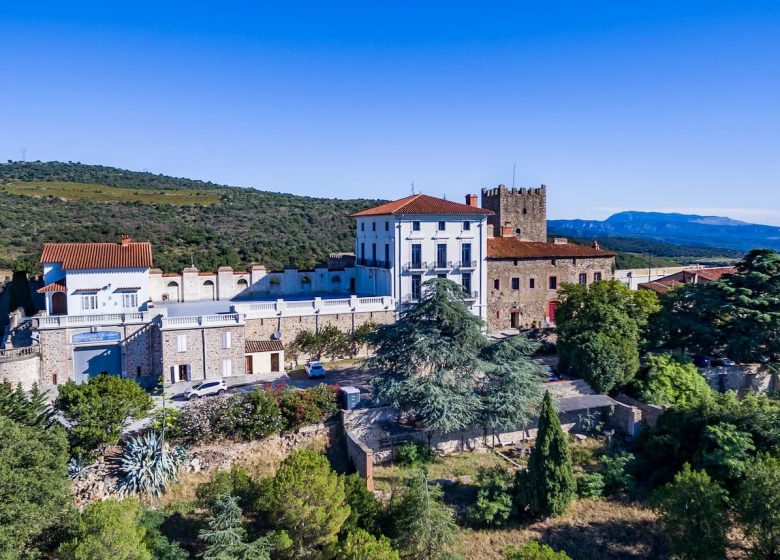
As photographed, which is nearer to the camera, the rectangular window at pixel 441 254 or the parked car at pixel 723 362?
the parked car at pixel 723 362

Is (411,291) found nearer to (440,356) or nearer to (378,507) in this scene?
(440,356)

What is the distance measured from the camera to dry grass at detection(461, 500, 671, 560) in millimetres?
20562

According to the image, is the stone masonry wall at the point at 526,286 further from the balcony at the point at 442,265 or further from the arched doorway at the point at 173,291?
the arched doorway at the point at 173,291

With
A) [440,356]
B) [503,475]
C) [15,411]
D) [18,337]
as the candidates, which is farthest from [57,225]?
[503,475]

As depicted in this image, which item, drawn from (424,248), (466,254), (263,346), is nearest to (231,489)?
(263,346)

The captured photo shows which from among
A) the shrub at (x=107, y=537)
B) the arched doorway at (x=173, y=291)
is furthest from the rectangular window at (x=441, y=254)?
the shrub at (x=107, y=537)

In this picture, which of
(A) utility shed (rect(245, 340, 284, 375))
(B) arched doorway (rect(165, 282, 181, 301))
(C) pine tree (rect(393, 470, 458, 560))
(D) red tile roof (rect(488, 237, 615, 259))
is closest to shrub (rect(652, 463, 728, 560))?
(C) pine tree (rect(393, 470, 458, 560))

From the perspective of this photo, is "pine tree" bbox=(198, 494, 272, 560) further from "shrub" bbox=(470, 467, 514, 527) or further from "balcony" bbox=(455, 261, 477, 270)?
"balcony" bbox=(455, 261, 477, 270)

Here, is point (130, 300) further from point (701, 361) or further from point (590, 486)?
point (701, 361)

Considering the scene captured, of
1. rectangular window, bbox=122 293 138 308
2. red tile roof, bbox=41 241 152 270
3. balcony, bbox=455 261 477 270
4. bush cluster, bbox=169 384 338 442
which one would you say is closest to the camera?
bush cluster, bbox=169 384 338 442

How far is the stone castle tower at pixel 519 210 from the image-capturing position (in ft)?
155

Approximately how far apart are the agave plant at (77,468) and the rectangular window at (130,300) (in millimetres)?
12056

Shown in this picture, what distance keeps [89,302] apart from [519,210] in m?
32.9

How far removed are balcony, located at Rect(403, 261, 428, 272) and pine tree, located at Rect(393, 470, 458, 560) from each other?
18637 mm
